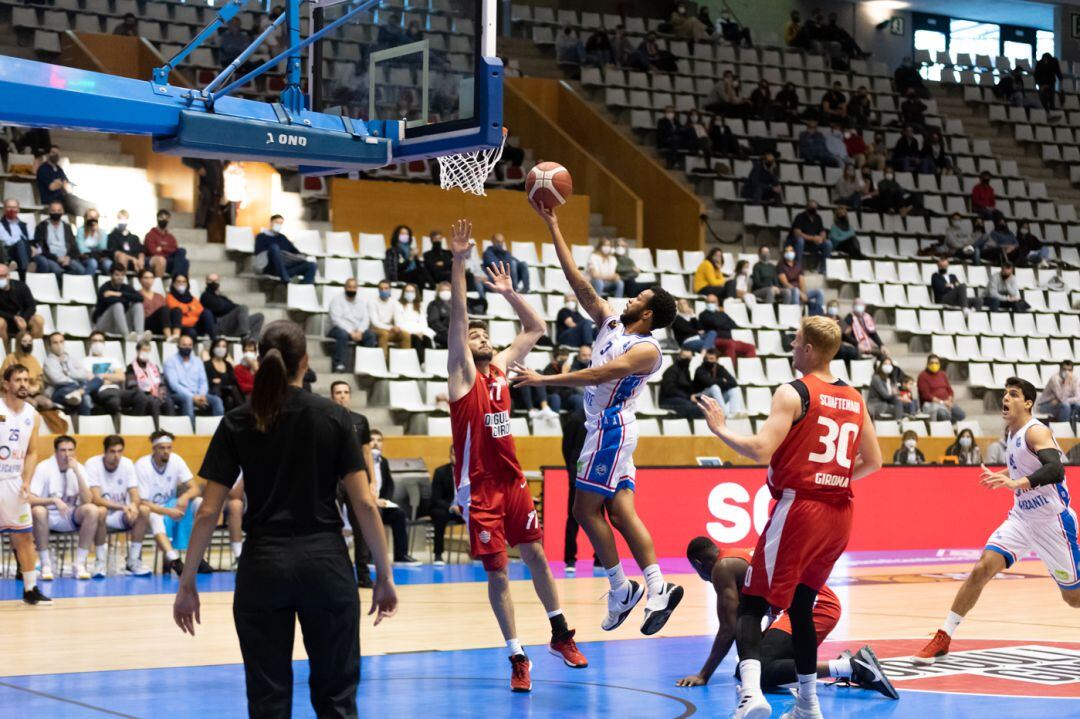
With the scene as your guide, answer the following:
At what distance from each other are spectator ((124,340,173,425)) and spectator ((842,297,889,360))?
10519 mm

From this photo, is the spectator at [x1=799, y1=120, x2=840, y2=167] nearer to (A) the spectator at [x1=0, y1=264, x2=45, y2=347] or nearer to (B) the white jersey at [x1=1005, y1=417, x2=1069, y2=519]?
(A) the spectator at [x1=0, y1=264, x2=45, y2=347]

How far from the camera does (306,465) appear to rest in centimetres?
502

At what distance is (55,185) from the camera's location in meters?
18.7

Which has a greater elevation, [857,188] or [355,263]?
[857,188]

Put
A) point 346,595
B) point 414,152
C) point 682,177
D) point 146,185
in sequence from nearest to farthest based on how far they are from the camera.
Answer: point 346,595 → point 414,152 → point 146,185 → point 682,177

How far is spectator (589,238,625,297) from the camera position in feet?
67.8

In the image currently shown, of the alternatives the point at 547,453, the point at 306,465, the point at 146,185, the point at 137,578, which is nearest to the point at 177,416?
the point at 137,578

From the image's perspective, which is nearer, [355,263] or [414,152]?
[414,152]

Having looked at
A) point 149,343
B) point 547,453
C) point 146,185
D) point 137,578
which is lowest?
point 137,578

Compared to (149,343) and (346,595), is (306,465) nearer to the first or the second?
(346,595)

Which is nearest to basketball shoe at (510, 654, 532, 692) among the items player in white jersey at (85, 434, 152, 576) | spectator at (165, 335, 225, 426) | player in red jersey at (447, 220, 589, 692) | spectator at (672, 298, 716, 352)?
player in red jersey at (447, 220, 589, 692)

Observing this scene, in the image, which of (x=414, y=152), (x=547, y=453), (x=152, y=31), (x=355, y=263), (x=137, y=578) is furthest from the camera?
(x=152, y=31)

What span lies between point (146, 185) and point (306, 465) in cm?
1759

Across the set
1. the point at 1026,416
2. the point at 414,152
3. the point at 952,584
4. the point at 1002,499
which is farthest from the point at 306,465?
the point at 1002,499
